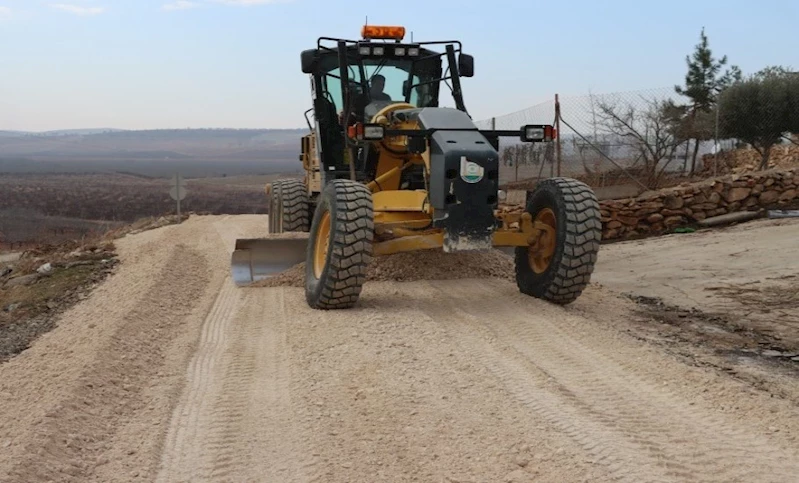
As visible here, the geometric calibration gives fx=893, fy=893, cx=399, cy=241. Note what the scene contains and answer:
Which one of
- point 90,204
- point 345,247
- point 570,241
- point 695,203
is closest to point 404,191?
point 345,247

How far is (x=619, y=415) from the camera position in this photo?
5262 millimetres

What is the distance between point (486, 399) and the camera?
557cm

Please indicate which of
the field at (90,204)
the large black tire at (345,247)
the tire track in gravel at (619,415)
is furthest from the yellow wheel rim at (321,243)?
the field at (90,204)

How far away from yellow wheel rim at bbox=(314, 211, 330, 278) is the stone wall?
779 cm

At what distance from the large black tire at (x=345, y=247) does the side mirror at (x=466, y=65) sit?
8.91 ft

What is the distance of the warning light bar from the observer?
418 inches

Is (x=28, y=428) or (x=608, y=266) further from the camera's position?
(x=608, y=266)

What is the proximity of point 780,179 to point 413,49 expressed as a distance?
27.2 ft

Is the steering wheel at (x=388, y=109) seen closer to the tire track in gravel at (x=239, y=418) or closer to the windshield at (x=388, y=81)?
the windshield at (x=388, y=81)

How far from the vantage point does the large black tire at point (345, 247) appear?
8.01 m

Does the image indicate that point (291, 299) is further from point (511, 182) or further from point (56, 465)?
point (511, 182)

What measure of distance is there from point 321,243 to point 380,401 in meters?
3.67

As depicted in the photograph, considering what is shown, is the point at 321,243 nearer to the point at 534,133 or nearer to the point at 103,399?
the point at 534,133

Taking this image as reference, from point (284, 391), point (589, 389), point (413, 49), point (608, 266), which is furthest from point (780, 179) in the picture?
point (284, 391)
